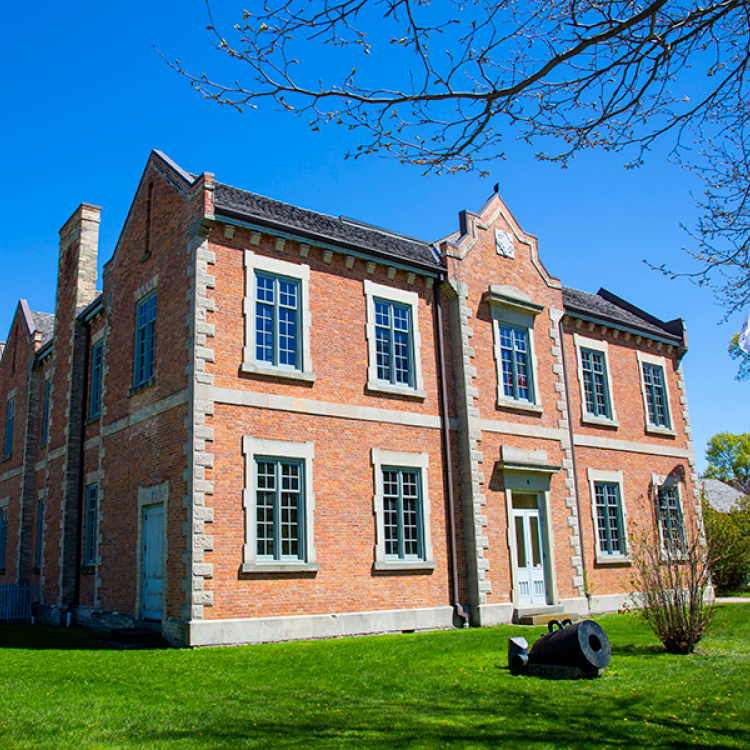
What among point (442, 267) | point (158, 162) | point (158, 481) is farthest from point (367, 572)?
point (158, 162)

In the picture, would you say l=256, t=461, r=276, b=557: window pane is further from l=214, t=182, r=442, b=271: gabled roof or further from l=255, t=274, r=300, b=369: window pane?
l=214, t=182, r=442, b=271: gabled roof

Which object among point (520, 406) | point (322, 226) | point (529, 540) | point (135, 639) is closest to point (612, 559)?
point (529, 540)

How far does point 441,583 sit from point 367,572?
2181 mm

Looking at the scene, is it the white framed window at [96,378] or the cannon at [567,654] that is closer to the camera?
the cannon at [567,654]

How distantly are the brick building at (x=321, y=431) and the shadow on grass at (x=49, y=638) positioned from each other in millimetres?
655

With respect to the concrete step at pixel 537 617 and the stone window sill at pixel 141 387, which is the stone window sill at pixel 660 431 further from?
the stone window sill at pixel 141 387

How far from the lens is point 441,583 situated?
667 inches

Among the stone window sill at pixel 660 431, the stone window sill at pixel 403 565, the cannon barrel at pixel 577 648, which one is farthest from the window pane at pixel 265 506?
the stone window sill at pixel 660 431

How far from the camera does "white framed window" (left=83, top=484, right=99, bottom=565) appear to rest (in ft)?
62.8

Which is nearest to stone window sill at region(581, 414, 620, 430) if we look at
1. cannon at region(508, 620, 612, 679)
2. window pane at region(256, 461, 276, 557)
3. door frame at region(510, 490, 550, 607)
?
door frame at region(510, 490, 550, 607)

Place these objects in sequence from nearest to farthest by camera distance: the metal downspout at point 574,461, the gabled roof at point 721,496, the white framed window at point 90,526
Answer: the white framed window at point 90,526
the metal downspout at point 574,461
the gabled roof at point 721,496

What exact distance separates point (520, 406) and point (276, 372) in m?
7.16

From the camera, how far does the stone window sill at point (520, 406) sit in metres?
19.0

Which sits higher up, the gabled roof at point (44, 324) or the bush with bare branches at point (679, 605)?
the gabled roof at point (44, 324)
